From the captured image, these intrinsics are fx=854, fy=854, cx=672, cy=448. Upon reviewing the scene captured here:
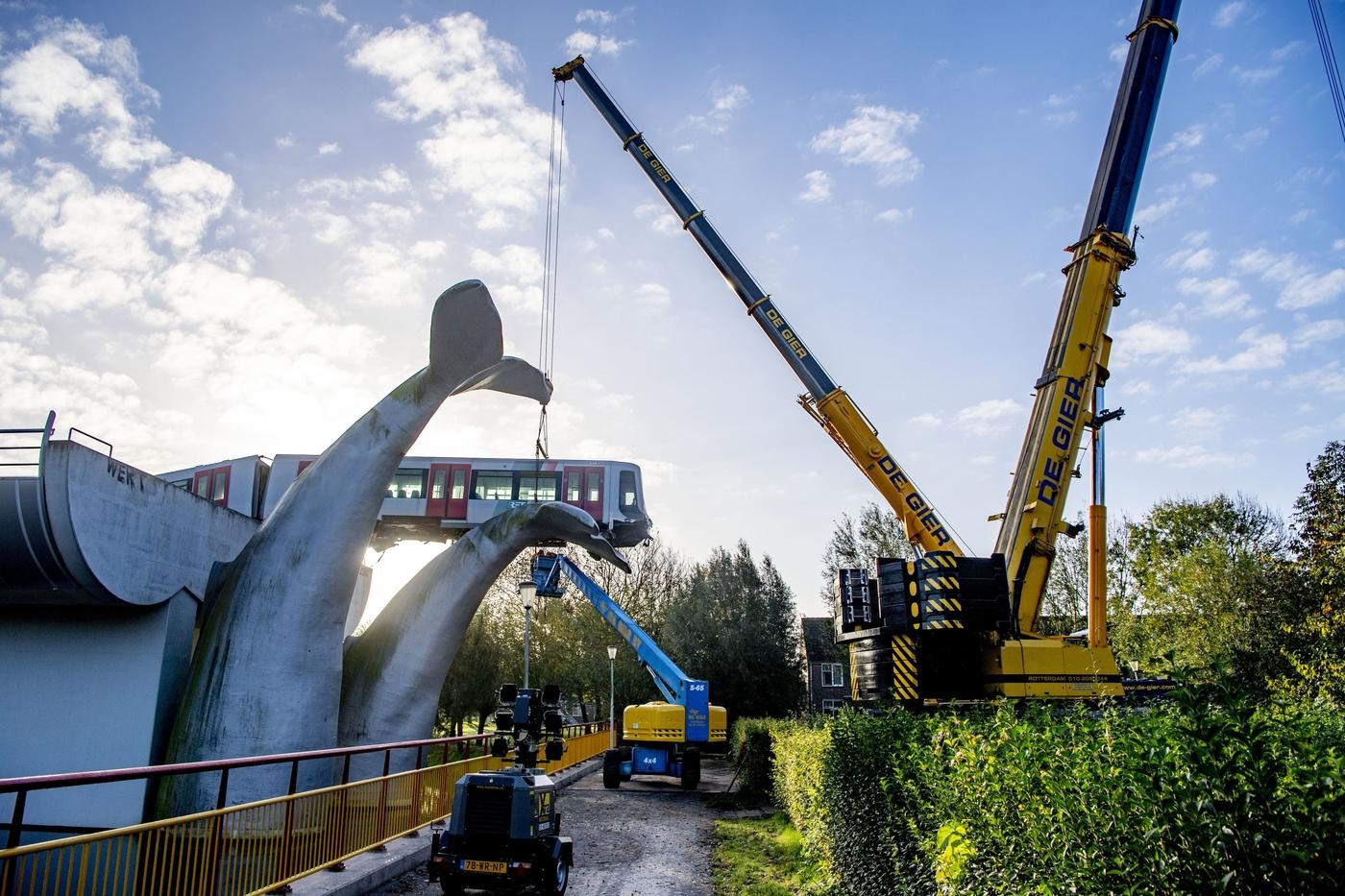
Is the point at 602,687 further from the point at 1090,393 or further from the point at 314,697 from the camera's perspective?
the point at 1090,393

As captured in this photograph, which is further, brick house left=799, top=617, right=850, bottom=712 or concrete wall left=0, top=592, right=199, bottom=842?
brick house left=799, top=617, right=850, bottom=712

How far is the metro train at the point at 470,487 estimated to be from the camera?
2823 centimetres

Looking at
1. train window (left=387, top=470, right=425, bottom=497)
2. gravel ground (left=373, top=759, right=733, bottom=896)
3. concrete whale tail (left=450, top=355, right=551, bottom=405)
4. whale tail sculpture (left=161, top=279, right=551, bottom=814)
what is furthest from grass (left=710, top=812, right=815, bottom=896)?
train window (left=387, top=470, right=425, bottom=497)

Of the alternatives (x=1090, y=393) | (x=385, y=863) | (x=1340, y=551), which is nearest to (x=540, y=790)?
(x=385, y=863)

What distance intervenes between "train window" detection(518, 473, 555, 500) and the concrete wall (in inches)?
554

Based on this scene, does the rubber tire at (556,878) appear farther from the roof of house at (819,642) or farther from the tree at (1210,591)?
the roof of house at (819,642)

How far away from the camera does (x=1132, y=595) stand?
39125 millimetres

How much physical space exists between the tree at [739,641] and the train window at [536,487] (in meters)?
12.1

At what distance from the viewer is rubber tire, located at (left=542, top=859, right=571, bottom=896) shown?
807cm

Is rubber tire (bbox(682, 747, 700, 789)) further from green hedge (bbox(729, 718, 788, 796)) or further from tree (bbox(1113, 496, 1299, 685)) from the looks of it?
tree (bbox(1113, 496, 1299, 685))

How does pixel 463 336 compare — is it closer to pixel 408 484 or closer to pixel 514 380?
pixel 514 380

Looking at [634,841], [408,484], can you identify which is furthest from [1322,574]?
[408,484]

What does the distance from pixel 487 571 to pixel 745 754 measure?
759 centimetres

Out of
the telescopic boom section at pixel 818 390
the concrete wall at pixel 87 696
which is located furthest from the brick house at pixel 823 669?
the concrete wall at pixel 87 696
